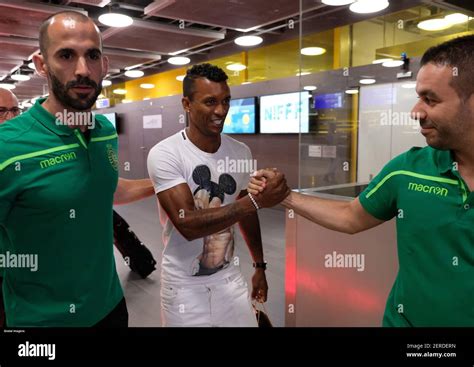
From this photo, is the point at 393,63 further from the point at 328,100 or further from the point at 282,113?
the point at 282,113

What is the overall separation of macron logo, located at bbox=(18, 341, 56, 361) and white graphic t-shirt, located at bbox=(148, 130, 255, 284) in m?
0.58

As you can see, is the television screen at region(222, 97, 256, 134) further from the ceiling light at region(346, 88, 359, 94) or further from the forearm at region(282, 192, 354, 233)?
the forearm at region(282, 192, 354, 233)

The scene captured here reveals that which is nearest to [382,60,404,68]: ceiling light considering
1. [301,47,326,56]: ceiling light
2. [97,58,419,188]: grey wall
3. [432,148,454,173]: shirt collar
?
[97,58,419,188]: grey wall

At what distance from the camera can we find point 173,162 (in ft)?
3.85

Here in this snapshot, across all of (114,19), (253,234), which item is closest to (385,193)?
(253,234)

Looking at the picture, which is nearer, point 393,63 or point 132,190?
point 132,190

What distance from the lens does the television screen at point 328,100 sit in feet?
15.3

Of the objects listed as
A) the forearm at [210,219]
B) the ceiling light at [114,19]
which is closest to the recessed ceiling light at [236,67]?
the ceiling light at [114,19]

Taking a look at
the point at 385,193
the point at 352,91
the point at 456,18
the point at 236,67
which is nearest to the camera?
the point at 385,193

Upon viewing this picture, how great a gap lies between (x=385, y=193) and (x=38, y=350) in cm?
82

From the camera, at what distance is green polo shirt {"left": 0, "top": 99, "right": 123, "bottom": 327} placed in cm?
75

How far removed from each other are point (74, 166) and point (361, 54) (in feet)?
16.8

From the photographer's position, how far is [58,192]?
777 mm

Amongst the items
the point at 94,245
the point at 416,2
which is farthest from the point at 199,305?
the point at 416,2
